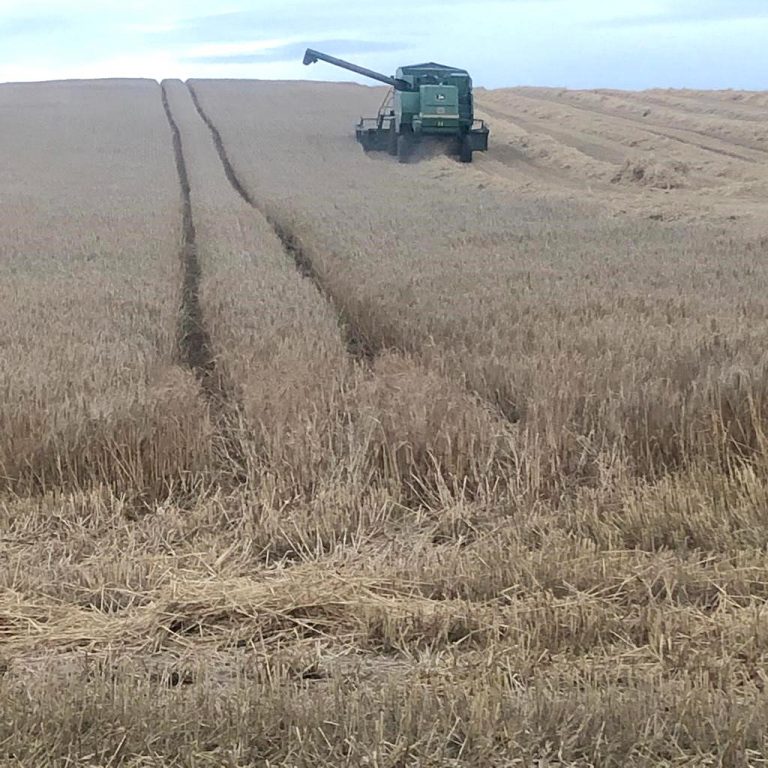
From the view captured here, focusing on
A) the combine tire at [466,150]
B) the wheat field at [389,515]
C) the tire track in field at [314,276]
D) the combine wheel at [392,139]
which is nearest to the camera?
the wheat field at [389,515]

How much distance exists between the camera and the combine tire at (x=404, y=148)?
26578mm

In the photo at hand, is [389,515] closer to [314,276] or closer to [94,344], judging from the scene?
[94,344]

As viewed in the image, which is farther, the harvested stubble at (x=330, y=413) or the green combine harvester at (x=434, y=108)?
the green combine harvester at (x=434, y=108)

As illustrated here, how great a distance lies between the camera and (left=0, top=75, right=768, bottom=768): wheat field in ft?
8.86

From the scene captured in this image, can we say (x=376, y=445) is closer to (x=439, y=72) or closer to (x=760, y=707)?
(x=760, y=707)

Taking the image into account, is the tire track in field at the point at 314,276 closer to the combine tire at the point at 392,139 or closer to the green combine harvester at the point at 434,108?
the green combine harvester at the point at 434,108

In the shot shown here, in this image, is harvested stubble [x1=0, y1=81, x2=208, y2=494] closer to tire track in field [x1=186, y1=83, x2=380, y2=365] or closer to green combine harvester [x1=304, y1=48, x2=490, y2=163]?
tire track in field [x1=186, y1=83, x2=380, y2=365]

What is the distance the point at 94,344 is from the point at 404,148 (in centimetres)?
2067

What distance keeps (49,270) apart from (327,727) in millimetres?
9323

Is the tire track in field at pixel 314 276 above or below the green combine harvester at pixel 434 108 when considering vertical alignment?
below

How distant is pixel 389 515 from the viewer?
433cm

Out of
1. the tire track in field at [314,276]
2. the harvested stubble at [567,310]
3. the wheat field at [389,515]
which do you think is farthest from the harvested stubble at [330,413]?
the harvested stubble at [567,310]

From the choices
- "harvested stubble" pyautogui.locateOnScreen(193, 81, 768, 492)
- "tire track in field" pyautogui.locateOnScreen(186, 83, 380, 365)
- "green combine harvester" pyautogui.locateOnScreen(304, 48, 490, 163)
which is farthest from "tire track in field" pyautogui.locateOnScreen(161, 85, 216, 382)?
"green combine harvester" pyautogui.locateOnScreen(304, 48, 490, 163)

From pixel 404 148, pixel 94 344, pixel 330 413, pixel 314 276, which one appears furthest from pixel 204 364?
pixel 404 148
